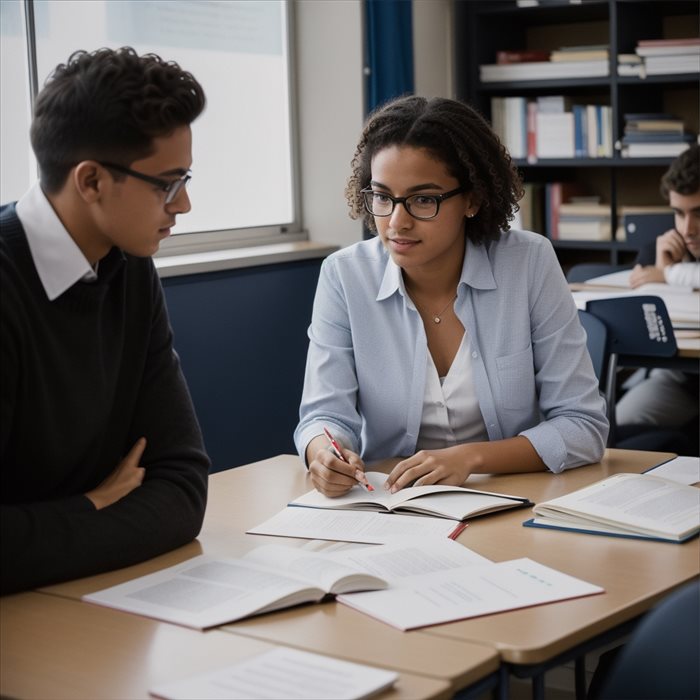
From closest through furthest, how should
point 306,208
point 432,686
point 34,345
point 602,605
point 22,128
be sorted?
1. point 432,686
2. point 602,605
3. point 34,345
4. point 22,128
5. point 306,208

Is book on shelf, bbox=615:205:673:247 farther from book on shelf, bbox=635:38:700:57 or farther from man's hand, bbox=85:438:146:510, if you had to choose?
man's hand, bbox=85:438:146:510

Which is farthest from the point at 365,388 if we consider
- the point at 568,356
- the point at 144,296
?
the point at 144,296

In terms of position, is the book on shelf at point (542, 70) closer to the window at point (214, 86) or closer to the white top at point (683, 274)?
the window at point (214, 86)

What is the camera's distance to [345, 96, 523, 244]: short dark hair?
2424 millimetres

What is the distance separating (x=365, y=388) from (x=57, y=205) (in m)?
0.93

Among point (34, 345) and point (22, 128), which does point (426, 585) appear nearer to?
point (34, 345)

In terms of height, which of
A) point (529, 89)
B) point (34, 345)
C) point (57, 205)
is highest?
point (529, 89)

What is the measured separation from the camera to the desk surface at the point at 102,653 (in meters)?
1.33

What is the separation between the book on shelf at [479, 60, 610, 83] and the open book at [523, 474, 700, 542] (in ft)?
11.6

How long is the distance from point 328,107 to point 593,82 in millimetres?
1256

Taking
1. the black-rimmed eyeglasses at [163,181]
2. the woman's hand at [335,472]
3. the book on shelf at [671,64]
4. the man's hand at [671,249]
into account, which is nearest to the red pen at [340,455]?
the woman's hand at [335,472]

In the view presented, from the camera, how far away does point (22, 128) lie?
12.2ft

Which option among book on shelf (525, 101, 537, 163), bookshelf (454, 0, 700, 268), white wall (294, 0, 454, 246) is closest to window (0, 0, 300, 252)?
white wall (294, 0, 454, 246)

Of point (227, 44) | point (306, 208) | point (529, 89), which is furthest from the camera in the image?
point (529, 89)
